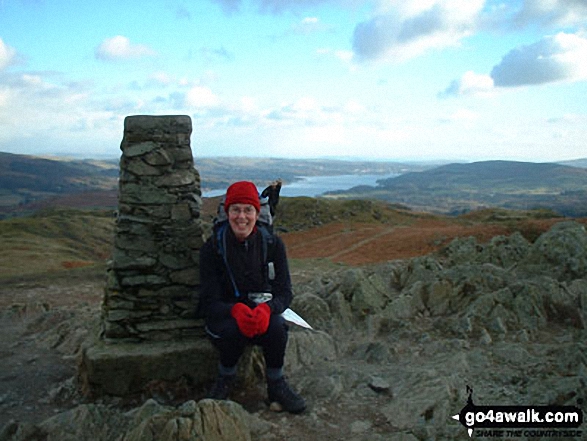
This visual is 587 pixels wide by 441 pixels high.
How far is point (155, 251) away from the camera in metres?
6.81

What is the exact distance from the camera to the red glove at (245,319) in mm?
5348

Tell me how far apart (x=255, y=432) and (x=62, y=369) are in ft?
13.3

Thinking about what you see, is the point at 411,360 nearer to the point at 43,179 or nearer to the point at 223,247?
the point at 223,247

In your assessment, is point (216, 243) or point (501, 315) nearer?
point (216, 243)

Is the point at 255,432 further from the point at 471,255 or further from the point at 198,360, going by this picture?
the point at 471,255

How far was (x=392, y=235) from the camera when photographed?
34312 millimetres

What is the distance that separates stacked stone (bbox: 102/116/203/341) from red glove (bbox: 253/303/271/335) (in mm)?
1796

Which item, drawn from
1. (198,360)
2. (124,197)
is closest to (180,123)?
(124,197)

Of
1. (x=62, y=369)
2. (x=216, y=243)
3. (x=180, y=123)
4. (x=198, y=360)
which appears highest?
(x=180, y=123)

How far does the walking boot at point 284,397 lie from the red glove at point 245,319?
922mm

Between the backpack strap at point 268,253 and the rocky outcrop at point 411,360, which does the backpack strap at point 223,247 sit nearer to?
the backpack strap at point 268,253

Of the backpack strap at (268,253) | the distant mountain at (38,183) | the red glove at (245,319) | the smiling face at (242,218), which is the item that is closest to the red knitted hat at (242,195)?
the smiling face at (242,218)

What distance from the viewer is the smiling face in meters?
5.67

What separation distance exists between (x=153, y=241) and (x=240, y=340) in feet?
7.18
